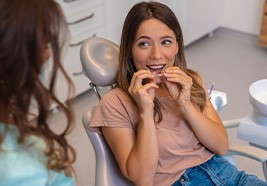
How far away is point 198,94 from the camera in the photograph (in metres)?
1.41

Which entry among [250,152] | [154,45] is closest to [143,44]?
[154,45]

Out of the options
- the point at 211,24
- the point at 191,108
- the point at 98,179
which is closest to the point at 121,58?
the point at 191,108

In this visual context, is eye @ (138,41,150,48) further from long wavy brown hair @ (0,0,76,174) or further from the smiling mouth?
long wavy brown hair @ (0,0,76,174)

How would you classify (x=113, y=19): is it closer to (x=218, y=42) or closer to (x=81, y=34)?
(x=81, y=34)

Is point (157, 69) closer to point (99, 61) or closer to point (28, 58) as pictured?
point (99, 61)

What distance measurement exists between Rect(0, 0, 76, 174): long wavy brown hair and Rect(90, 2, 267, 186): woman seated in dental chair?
420 millimetres

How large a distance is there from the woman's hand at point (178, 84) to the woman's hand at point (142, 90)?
6 cm

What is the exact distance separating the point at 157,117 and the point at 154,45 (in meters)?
0.23

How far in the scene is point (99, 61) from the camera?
1.37 m

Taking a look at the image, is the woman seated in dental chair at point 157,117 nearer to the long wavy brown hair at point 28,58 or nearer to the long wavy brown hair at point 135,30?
the long wavy brown hair at point 135,30

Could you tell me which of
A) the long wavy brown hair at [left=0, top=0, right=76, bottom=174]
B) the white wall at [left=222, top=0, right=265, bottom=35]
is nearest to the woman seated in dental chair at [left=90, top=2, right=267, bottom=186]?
the long wavy brown hair at [left=0, top=0, right=76, bottom=174]

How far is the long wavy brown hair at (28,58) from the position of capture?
74cm

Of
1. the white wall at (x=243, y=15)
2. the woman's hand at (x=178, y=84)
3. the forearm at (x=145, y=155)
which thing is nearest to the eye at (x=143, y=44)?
the woman's hand at (x=178, y=84)

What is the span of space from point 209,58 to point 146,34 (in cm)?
213
